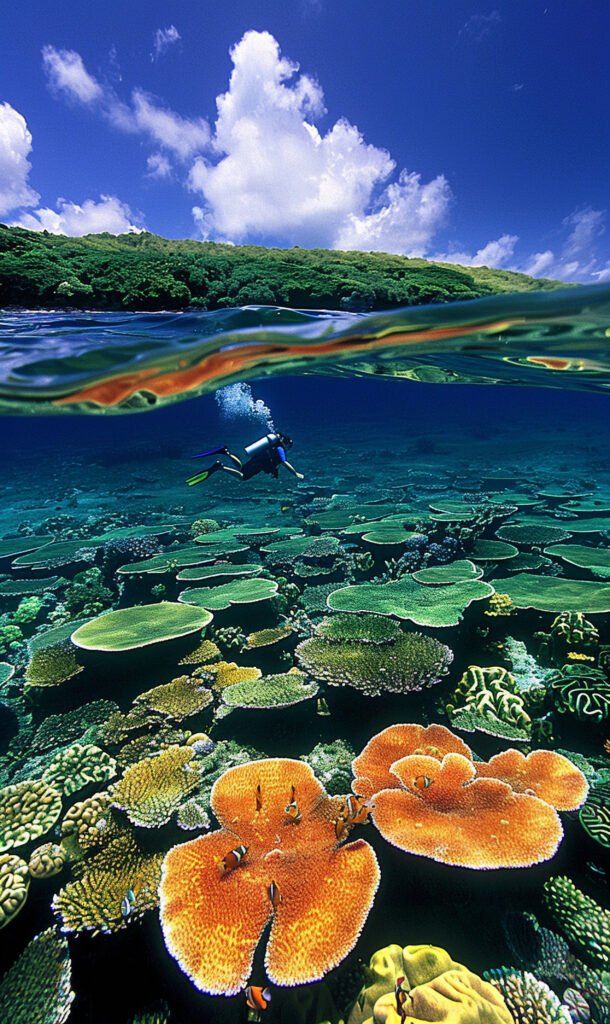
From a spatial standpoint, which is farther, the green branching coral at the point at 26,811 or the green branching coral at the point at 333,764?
the green branching coral at the point at 333,764

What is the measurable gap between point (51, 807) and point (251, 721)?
2074 mm

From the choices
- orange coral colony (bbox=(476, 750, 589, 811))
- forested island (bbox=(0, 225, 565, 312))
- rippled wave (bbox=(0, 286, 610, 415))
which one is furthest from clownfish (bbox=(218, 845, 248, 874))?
forested island (bbox=(0, 225, 565, 312))

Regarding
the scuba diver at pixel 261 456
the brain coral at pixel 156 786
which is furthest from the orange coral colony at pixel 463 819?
the scuba diver at pixel 261 456

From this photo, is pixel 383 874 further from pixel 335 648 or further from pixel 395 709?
pixel 335 648

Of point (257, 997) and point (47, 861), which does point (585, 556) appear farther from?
point (47, 861)

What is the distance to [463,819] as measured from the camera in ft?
11.6

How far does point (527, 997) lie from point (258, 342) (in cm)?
1131

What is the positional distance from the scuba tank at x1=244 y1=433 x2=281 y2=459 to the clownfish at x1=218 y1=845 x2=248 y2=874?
737cm

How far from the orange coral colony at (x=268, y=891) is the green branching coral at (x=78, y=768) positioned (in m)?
1.44

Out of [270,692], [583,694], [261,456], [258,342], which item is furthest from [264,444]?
[583,694]

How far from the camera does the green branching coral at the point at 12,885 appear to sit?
315 centimetres

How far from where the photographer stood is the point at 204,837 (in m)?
3.45

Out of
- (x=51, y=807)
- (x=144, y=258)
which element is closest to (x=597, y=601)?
(x=51, y=807)

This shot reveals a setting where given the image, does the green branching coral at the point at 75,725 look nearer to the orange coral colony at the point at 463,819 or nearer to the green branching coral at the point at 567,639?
the orange coral colony at the point at 463,819
